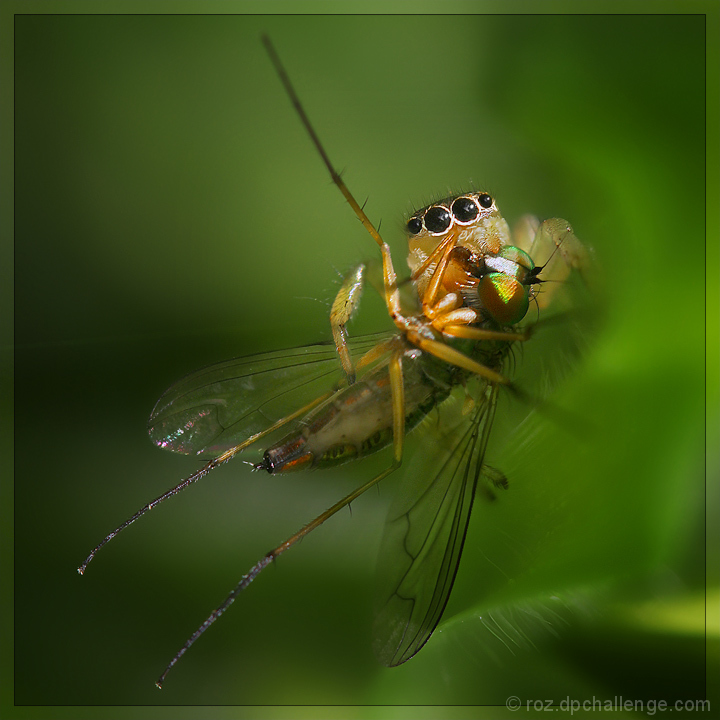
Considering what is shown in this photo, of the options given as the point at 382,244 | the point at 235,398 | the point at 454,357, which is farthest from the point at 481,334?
the point at 235,398

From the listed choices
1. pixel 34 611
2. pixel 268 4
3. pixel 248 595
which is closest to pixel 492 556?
pixel 248 595

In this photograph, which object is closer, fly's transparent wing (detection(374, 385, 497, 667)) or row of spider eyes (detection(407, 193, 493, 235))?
fly's transparent wing (detection(374, 385, 497, 667))

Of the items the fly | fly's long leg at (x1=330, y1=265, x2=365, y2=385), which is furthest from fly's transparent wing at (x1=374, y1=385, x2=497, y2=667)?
fly's long leg at (x1=330, y1=265, x2=365, y2=385)

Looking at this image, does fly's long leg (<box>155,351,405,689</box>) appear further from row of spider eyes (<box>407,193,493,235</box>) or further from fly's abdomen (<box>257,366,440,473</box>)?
row of spider eyes (<box>407,193,493,235</box>)

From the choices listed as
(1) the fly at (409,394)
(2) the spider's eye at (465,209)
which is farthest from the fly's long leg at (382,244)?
(2) the spider's eye at (465,209)

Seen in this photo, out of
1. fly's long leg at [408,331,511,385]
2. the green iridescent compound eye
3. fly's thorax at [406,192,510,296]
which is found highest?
fly's thorax at [406,192,510,296]

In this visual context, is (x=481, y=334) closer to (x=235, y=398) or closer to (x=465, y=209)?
(x=465, y=209)

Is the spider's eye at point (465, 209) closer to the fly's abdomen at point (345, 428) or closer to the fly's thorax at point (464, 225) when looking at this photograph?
the fly's thorax at point (464, 225)
